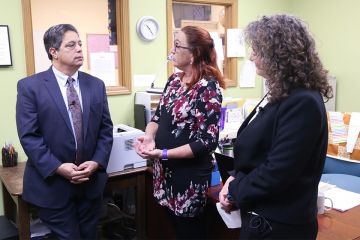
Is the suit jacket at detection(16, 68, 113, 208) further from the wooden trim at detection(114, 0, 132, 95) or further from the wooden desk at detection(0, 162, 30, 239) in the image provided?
the wooden trim at detection(114, 0, 132, 95)

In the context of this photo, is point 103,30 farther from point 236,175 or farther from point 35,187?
point 236,175

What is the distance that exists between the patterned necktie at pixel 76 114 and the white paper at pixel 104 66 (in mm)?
1085

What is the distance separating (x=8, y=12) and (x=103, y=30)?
836 millimetres

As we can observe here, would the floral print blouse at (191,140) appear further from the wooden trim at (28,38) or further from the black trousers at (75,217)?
the wooden trim at (28,38)

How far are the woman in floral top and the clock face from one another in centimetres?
120

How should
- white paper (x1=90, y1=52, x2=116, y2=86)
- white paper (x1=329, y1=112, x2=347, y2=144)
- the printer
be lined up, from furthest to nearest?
white paper (x1=329, y1=112, x2=347, y2=144), white paper (x1=90, y1=52, x2=116, y2=86), the printer

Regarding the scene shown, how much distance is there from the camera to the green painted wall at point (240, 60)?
2.40m

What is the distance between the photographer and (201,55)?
176 centimetres

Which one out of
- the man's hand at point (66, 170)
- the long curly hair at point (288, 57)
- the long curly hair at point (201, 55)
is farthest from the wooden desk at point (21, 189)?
the long curly hair at point (288, 57)

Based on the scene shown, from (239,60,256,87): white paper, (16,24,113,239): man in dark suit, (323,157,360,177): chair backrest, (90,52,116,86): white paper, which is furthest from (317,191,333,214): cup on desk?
(239,60,256,87): white paper

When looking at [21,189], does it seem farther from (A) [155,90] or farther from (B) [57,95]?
(A) [155,90]

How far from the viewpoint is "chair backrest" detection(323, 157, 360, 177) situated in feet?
9.39

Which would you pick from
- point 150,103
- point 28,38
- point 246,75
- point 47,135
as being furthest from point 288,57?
point 246,75

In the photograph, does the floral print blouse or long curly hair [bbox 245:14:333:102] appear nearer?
long curly hair [bbox 245:14:333:102]
